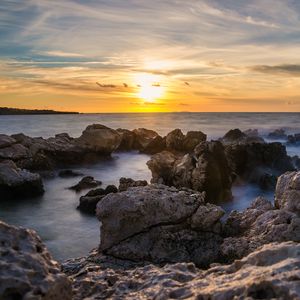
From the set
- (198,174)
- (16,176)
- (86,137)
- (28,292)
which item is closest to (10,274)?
(28,292)

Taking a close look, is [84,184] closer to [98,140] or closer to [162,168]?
[162,168]

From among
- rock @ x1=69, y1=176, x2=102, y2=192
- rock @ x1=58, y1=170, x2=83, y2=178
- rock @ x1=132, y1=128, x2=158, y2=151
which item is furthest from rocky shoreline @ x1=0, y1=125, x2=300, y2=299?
rock @ x1=132, y1=128, x2=158, y2=151

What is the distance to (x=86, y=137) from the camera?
4206cm

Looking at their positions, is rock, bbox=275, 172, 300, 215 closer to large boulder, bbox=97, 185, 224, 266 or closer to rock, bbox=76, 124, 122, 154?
large boulder, bbox=97, 185, 224, 266

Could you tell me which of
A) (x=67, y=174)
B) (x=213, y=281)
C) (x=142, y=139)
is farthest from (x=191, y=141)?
(x=213, y=281)

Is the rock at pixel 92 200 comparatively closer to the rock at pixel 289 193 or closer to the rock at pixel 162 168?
the rock at pixel 162 168

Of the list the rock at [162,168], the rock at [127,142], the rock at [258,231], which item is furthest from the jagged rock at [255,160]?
the rock at [127,142]

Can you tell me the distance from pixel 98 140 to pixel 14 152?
10807 millimetres

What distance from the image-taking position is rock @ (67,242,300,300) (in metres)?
4.50

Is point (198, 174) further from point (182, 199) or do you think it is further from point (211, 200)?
point (182, 199)

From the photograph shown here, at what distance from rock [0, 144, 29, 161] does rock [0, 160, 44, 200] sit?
551cm

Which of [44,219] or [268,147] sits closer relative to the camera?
[44,219]

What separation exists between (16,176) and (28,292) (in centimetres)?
2215

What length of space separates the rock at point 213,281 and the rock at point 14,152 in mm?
26889
